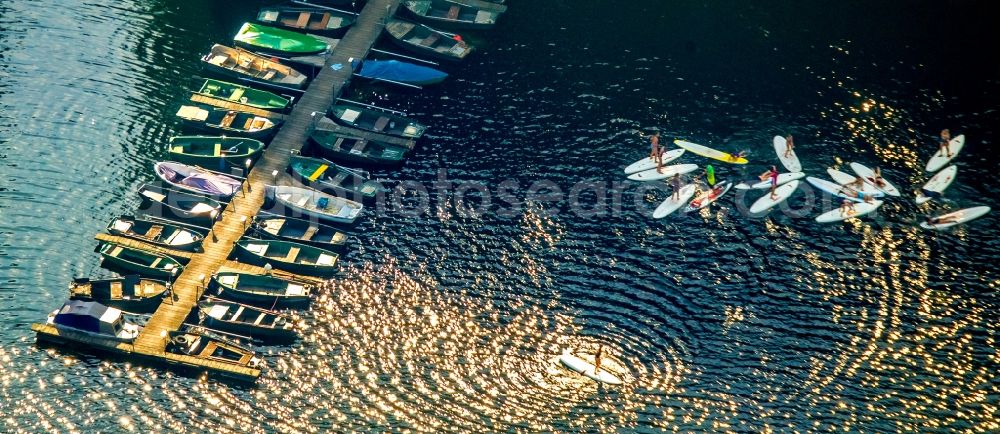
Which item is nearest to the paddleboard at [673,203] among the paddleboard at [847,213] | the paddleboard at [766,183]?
the paddleboard at [766,183]

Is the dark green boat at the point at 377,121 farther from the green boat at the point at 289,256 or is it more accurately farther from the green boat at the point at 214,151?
the green boat at the point at 289,256

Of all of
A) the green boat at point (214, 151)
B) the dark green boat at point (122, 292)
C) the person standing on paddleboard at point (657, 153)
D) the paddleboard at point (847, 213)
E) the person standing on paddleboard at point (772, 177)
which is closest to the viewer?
the dark green boat at point (122, 292)

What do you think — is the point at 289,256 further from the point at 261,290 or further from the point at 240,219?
the point at 240,219

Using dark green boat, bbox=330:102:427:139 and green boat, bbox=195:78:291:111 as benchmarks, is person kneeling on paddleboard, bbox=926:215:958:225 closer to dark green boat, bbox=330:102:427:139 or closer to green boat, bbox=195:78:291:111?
dark green boat, bbox=330:102:427:139

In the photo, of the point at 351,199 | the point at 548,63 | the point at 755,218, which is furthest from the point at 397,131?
the point at 755,218

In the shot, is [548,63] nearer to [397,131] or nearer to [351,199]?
[397,131]

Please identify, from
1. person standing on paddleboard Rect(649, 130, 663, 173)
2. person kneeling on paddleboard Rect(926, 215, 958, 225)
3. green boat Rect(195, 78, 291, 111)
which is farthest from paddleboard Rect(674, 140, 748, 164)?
green boat Rect(195, 78, 291, 111)

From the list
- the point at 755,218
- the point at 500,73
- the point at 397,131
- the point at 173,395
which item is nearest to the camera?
the point at 173,395
